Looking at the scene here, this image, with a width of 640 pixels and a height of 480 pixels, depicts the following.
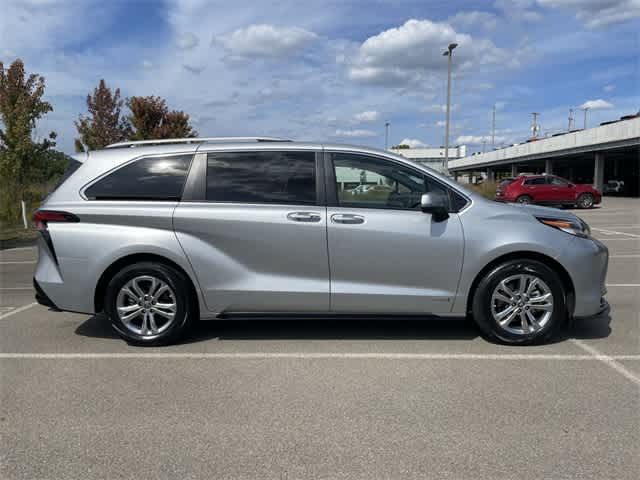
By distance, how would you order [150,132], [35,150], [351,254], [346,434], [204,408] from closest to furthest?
[346,434], [204,408], [351,254], [35,150], [150,132]

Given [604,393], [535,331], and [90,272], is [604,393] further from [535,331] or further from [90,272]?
[90,272]

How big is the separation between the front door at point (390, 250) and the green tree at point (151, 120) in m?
22.6

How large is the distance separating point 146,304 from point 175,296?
0.94 feet

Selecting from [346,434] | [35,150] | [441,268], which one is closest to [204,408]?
[346,434]

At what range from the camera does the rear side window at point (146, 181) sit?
4980mm

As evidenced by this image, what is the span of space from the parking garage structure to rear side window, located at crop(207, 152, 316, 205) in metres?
33.9

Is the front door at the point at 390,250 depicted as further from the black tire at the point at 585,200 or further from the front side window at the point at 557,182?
the black tire at the point at 585,200

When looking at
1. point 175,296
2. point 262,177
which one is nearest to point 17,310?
point 175,296

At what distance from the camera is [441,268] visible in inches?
189

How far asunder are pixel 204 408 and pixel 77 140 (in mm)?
26884

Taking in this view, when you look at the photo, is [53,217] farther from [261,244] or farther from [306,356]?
[306,356]

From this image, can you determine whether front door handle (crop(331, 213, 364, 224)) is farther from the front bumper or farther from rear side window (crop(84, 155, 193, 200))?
the front bumper

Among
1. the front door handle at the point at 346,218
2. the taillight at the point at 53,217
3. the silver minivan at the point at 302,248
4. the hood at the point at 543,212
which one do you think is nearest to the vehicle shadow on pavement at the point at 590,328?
the silver minivan at the point at 302,248

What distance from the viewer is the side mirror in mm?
4655
